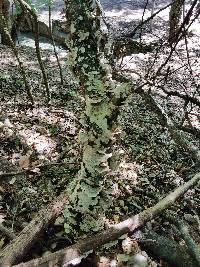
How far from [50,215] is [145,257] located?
78cm

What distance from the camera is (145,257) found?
2717 millimetres

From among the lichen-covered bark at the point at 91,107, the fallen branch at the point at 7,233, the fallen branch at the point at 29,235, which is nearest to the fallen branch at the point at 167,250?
the lichen-covered bark at the point at 91,107

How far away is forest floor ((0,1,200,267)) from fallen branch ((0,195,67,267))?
0.47ft

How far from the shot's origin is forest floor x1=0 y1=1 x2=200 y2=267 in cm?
308

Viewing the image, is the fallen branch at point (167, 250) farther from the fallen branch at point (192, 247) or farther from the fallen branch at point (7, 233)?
the fallen branch at point (7, 233)

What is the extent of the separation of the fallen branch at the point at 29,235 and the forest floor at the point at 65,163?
14 centimetres

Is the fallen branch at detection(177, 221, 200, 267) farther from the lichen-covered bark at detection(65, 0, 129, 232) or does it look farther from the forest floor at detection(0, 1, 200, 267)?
the lichen-covered bark at detection(65, 0, 129, 232)

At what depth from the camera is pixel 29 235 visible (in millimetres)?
2488

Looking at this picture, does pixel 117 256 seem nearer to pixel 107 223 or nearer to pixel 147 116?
pixel 107 223

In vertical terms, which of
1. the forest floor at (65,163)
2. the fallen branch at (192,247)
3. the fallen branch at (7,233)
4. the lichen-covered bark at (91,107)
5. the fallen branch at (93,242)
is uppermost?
the lichen-covered bark at (91,107)

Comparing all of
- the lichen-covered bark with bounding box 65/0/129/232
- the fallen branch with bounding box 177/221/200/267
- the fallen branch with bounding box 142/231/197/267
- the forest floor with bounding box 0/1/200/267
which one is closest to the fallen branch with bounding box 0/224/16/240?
the forest floor with bounding box 0/1/200/267

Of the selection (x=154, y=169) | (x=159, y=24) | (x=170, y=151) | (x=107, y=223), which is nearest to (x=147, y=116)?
(x=170, y=151)

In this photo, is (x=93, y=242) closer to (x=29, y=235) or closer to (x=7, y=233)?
(x=29, y=235)

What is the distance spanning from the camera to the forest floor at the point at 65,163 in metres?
3.08
